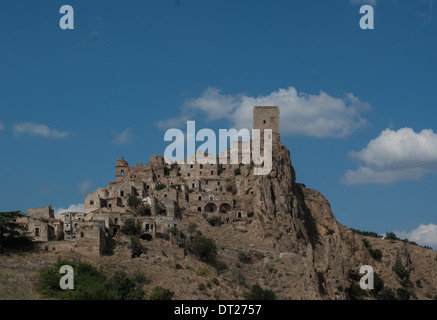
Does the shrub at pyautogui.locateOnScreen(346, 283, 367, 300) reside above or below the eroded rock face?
below

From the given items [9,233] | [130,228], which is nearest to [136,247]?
[130,228]

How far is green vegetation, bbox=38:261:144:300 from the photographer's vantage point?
66.6m

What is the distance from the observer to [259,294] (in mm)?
74062

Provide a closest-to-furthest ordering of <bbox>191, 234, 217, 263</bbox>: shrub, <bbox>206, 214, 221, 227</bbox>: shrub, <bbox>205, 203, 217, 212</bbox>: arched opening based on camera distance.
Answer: <bbox>191, 234, 217, 263</bbox>: shrub < <bbox>206, 214, 221, 227</bbox>: shrub < <bbox>205, 203, 217, 212</bbox>: arched opening

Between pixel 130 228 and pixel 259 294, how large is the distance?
1892 cm

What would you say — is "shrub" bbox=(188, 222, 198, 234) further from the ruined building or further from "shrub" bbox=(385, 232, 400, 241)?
"shrub" bbox=(385, 232, 400, 241)

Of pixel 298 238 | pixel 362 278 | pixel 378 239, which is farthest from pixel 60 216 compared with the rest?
pixel 378 239

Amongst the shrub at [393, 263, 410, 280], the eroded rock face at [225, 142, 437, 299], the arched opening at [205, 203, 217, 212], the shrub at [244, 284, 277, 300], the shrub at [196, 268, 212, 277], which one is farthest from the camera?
the arched opening at [205, 203, 217, 212]

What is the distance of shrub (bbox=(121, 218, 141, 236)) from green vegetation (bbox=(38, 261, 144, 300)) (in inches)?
503

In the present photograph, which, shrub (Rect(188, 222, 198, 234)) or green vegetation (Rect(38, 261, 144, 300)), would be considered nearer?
green vegetation (Rect(38, 261, 144, 300))

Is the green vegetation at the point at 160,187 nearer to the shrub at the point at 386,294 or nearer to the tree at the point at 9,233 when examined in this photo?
the tree at the point at 9,233

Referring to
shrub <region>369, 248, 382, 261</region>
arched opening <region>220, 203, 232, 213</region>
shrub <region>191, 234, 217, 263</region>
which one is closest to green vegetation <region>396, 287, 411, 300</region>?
shrub <region>369, 248, 382, 261</region>
